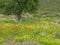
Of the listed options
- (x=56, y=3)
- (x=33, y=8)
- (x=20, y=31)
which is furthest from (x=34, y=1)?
(x=56, y=3)

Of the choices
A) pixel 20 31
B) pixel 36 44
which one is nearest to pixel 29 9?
pixel 20 31

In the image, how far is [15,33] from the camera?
54.4 feet

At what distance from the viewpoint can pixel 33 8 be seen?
48.6 metres

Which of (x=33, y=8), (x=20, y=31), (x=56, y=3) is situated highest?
(x=20, y=31)

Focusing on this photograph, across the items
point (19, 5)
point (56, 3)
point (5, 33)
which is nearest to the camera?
point (5, 33)

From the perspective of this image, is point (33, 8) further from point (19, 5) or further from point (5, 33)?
point (5, 33)

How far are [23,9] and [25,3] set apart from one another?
4.13 feet

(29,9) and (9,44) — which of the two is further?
(29,9)

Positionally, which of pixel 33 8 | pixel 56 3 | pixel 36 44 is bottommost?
pixel 56 3

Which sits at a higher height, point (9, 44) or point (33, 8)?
point (9, 44)

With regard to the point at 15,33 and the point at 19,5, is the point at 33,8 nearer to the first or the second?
the point at 19,5

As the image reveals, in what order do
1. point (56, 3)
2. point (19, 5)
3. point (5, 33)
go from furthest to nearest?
1. point (56, 3)
2. point (19, 5)
3. point (5, 33)

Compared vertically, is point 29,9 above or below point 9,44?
below

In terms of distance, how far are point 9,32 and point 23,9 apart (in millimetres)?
30693
